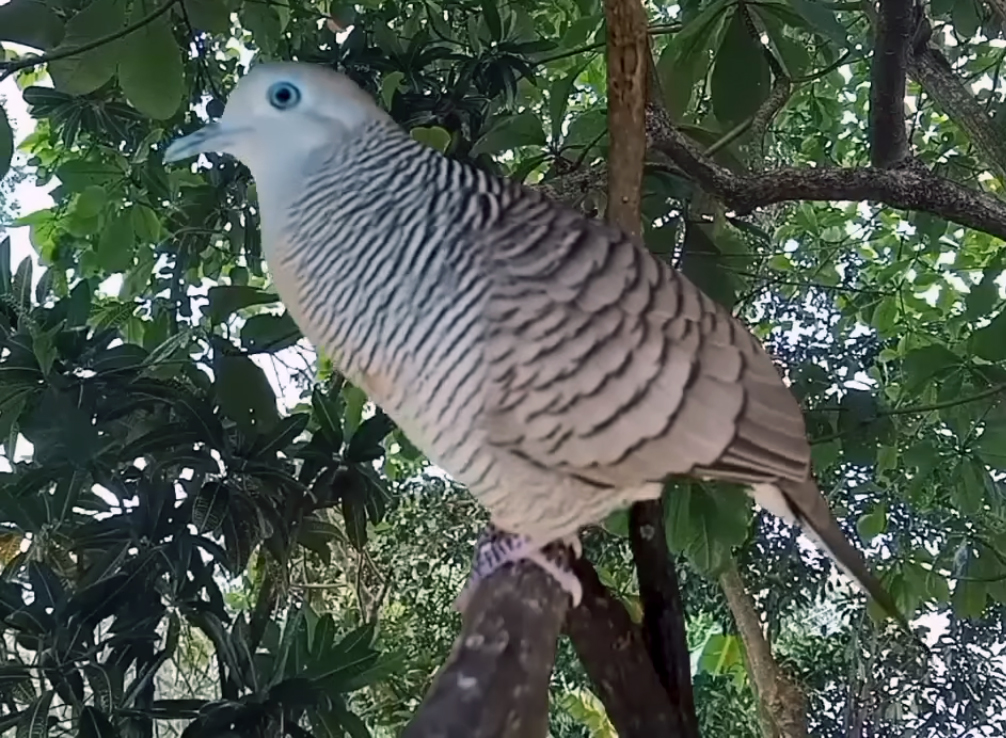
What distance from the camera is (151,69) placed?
0.73 meters

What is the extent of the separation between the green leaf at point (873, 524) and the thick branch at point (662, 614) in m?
0.50

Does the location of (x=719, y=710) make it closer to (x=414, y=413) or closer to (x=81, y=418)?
(x=81, y=418)

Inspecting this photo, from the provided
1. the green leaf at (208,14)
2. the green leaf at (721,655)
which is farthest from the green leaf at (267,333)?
the green leaf at (721,655)

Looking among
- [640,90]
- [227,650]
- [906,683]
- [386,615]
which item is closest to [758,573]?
[906,683]

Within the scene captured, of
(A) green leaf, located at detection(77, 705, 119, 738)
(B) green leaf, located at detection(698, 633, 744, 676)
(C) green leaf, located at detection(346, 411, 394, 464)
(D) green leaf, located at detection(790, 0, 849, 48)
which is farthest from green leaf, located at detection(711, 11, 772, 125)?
(B) green leaf, located at detection(698, 633, 744, 676)

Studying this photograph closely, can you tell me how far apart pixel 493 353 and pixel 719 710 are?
114 cm

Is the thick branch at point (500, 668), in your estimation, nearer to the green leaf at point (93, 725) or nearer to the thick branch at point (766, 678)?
the green leaf at point (93, 725)

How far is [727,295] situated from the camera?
922 millimetres

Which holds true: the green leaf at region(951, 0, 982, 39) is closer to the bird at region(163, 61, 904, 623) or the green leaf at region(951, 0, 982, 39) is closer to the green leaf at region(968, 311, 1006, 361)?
the green leaf at region(968, 311, 1006, 361)

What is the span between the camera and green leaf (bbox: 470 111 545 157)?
88 centimetres

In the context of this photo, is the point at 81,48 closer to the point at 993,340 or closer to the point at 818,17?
the point at 818,17

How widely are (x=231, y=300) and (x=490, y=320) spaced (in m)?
0.41

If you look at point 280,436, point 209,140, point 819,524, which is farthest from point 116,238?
point 819,524

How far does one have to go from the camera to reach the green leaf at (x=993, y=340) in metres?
0.86
